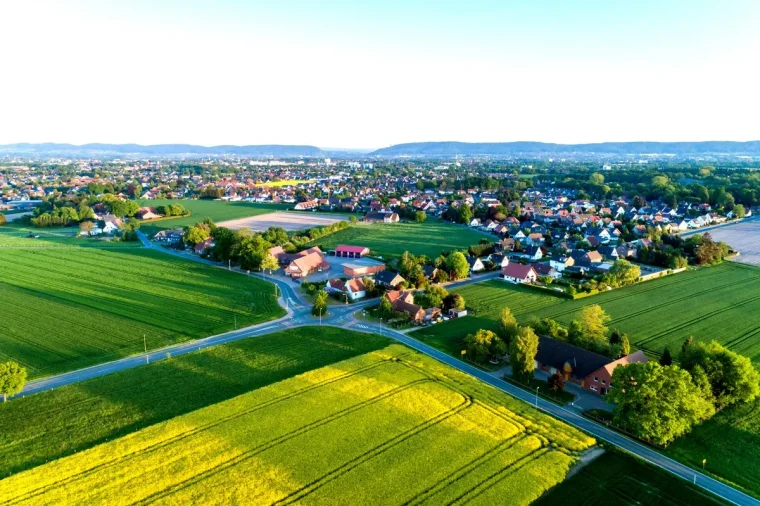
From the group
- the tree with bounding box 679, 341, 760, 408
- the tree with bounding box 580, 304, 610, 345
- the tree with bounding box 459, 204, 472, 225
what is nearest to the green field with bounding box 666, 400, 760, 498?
Answer: the tree with bounding box 679, 341, 760, 408

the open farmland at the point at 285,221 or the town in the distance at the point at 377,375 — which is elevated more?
the town in the distance at the point at 377,375

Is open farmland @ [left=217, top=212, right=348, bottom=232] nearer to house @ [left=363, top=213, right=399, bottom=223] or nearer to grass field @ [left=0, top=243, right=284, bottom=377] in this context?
house @ [left=363, top=213, right=399, bottom=223]

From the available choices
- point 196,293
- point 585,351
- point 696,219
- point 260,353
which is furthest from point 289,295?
point 696,219

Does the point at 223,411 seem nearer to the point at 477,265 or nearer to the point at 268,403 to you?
the point at 268,403

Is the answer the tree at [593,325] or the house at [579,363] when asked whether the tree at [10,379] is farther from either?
the tree at [593,325]

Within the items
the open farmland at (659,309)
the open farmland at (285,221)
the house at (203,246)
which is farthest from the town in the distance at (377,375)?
the open farmland at (285,221)

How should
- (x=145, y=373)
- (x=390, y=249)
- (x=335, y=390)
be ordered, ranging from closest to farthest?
1. (x=335, y=390)
2. (x=145, y=373)
3. (x=390, y=249)

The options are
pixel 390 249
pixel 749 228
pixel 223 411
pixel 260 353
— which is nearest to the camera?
pixel 223 411
